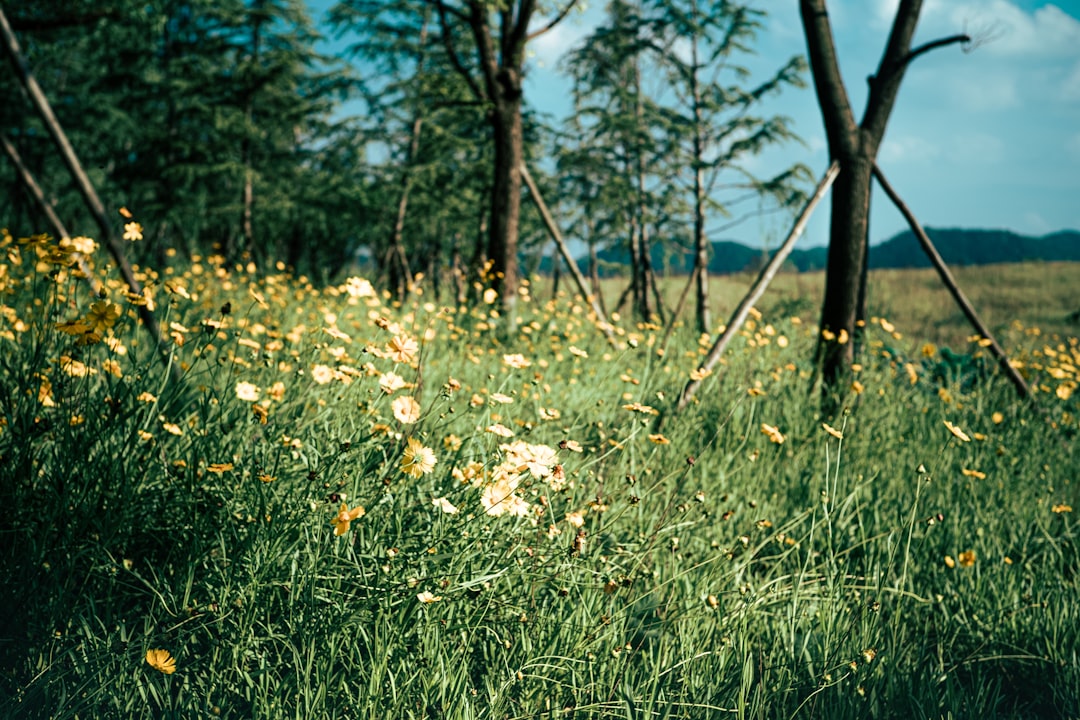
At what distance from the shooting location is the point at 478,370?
4.35m

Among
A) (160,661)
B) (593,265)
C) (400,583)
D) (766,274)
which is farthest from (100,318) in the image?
(593,265)

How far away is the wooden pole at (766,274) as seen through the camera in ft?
13.4

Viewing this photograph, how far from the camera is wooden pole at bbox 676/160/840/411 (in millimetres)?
4090

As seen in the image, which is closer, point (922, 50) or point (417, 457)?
point (417, 457)

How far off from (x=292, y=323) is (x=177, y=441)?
11.1 ft

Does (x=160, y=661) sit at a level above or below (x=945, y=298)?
below

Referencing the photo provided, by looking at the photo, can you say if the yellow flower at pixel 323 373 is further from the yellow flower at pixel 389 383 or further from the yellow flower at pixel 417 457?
the yellow flower at pixel 417 457

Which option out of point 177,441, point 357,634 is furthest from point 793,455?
point 177,441

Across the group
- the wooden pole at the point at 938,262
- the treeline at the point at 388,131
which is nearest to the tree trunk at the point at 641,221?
the treeline at the point at 388,131

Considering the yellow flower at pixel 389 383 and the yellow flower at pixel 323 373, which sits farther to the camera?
the yellow flower at pixel 323 373

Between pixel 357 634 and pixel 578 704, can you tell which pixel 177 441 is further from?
pixel 578 704

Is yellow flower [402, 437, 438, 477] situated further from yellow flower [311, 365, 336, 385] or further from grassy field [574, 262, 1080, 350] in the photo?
grassy field [574, 262, 1080, 350]

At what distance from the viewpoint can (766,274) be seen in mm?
4609

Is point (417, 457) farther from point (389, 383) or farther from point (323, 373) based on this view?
point (323, 373)
